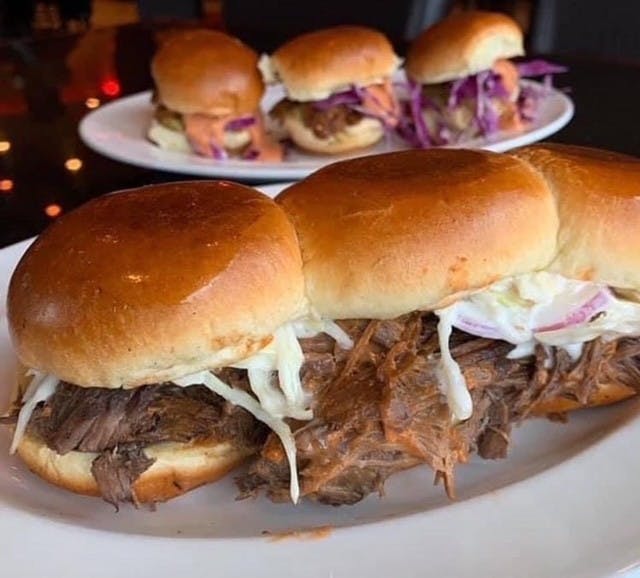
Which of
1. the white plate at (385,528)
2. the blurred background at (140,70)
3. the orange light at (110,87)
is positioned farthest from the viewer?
the orange light at (110,87)

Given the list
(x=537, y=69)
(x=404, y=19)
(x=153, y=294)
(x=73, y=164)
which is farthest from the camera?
(x=404, y=19)

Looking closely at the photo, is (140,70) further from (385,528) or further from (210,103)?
(385,528)

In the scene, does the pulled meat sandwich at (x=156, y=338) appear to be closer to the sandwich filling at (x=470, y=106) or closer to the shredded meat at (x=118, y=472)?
the shredded meat at (x=118, y=472)

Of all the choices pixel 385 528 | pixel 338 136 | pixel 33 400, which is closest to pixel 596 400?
pixel 385 528

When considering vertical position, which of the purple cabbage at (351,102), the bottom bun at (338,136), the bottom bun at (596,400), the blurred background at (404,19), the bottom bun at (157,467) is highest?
the bottom bun at (157,467)

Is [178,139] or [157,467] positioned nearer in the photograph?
[157,467]

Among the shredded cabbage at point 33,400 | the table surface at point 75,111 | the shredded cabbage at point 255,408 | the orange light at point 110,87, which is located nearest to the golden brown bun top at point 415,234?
the shredded cabbage at point 255,408

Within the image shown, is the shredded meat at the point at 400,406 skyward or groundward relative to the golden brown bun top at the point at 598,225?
groundward

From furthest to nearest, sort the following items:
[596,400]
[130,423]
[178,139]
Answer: [178,139]
[596,400]
[130,423]
